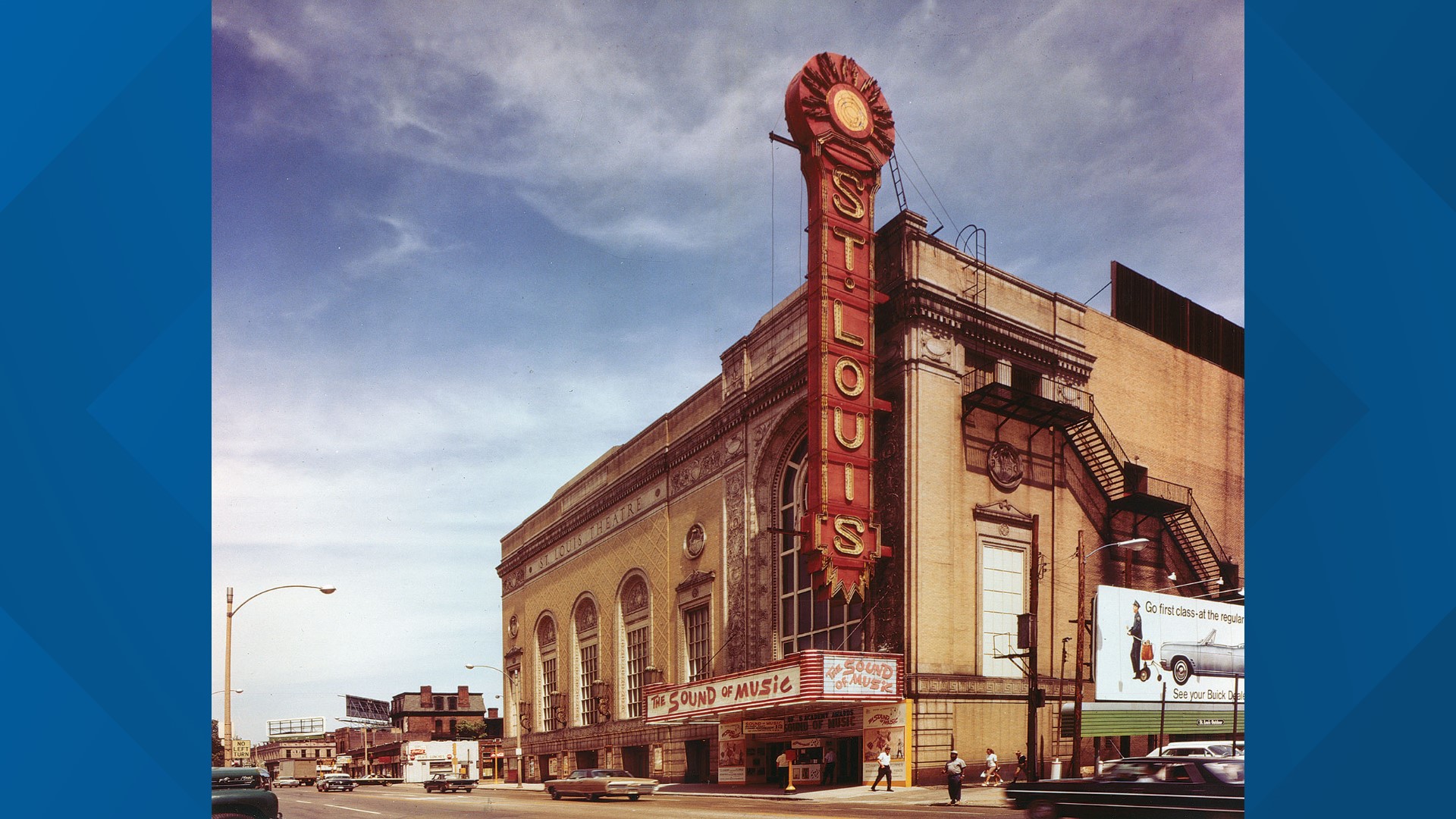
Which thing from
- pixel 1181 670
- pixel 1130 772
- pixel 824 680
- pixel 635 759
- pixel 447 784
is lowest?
pixel 447 784

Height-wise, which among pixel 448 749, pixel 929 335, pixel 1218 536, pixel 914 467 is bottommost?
pixel 448 749

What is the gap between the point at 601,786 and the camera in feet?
110

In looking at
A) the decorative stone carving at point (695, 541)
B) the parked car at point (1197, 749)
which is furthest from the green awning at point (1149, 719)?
the decorative stone carving at point (695, 541)

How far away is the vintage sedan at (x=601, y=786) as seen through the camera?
110ft

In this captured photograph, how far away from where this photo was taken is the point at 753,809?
80.0 feet

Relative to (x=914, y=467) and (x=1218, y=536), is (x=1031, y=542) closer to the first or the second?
(x=914, y=467)

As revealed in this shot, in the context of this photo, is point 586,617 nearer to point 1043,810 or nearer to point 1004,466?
point 1004,466

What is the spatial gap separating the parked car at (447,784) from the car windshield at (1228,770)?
131ft

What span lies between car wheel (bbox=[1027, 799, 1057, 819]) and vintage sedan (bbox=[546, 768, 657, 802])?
1835 centimetres

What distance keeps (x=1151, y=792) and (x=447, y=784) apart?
40223 mm

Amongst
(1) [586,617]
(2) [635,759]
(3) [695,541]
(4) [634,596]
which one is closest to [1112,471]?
(3) [695,541]

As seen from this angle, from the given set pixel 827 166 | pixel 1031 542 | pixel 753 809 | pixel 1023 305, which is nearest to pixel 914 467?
pixel 1031 542

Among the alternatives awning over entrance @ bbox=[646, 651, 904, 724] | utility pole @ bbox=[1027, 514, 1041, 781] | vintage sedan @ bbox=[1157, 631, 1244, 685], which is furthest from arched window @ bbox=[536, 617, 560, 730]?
vintage sedan @ bbox=[1157, 631, 1244, 685]
